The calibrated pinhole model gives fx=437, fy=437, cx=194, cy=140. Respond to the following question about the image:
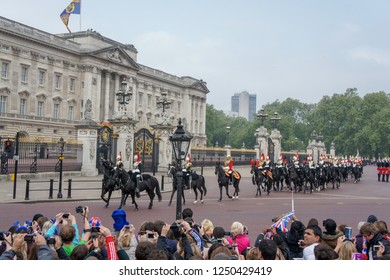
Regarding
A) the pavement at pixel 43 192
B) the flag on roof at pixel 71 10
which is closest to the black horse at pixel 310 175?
the pavement at pixel 43 192

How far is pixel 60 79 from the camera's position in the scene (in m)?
67.0

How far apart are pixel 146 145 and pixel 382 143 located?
71.1 metres

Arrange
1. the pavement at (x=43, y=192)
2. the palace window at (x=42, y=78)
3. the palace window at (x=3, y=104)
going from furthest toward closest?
the palace window at (x=42, y=78), the palace window at (x=3, y=104), the pavement at (x=43, y=192)

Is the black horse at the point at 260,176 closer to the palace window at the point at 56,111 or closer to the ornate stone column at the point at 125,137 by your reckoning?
the ornate stone column at the point at 125,137

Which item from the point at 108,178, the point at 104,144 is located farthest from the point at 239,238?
the point at 104,144

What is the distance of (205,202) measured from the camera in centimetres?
1997

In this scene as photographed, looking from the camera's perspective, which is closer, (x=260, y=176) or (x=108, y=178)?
(x=108, y=178)

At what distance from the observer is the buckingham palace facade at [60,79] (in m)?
58.0

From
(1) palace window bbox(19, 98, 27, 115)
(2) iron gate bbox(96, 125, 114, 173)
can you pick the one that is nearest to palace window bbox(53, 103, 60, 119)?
(1) palace window bbox(19, 98, 27, 115)

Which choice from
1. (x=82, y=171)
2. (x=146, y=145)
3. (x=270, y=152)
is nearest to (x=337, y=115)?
(x=270, y=152)

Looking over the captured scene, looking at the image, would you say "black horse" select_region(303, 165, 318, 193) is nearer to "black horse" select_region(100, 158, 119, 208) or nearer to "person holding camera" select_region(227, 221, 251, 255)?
"black horse" select_region(100, 158, 119, 208)

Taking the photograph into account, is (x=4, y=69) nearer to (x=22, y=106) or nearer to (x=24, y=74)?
(x=24, y=74)
